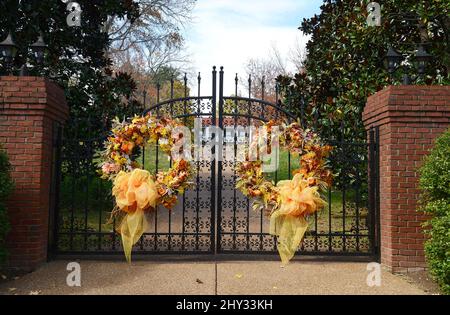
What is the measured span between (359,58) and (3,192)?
260 inches

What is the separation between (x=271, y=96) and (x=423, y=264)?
28512 millimetres

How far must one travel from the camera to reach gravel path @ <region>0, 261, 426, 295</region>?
467 cm

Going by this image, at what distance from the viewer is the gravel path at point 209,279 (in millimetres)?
4668

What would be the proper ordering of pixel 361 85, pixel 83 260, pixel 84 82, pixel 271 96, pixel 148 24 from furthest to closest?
1. pixel 271 96
2. pixel 148 24
3. pixel 84 82
4. pixel 361 85
5. pixel 83 260

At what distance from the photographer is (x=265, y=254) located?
602 cm

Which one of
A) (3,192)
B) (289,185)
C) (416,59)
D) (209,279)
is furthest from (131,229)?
(416,59)

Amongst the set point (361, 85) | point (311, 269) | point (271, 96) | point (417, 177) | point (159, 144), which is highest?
point (271, 96)

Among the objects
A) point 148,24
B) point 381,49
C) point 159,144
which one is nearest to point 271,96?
point 148,24

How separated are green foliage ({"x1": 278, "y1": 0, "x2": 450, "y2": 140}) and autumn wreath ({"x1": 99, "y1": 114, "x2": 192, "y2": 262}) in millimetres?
3105

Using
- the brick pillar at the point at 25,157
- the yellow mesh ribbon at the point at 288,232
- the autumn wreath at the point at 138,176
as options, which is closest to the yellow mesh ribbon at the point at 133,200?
the autumn wreath at the point at 138,176

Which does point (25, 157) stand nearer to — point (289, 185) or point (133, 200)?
point (133, 200)

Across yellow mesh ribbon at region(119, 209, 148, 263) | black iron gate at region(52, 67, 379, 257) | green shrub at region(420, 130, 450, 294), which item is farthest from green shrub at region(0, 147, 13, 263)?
green shrub at region(420, 130, 450, 294)

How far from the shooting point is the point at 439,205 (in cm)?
483

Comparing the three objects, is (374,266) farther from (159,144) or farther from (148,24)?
(148,24)
